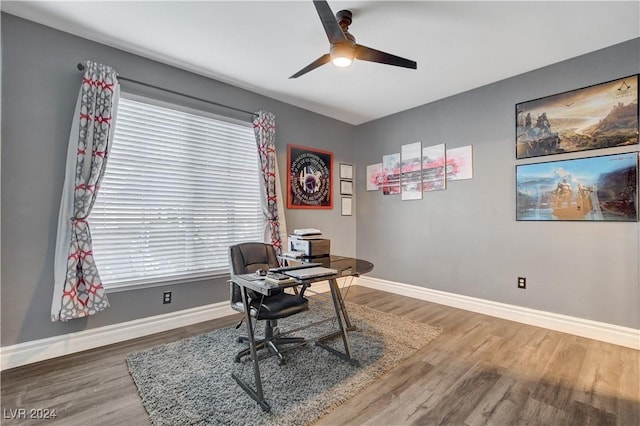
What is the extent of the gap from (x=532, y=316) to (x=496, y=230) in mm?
969

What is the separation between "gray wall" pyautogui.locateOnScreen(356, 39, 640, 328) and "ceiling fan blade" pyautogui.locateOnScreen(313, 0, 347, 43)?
2.40 m

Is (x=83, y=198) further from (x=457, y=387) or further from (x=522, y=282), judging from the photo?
(x=522, y=282)

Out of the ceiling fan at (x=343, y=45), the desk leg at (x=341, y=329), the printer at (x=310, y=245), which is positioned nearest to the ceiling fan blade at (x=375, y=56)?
the ceiling fan at (x=343, y=45)

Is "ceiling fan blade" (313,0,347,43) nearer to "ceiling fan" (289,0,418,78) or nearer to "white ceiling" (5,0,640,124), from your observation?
"ceiling fan" (289,0,418,78)

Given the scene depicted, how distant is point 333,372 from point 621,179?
3.04 metres

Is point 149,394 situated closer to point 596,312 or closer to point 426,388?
point 426,388

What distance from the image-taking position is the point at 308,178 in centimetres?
420

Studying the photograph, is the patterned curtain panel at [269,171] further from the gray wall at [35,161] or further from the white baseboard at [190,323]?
the gray wall at [35,161]

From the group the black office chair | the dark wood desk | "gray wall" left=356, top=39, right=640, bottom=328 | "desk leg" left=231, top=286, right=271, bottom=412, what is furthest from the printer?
"gray wall" left=356, top=39, right=640, bottom=328

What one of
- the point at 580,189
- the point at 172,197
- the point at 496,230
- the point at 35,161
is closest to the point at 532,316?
the point at 496,230

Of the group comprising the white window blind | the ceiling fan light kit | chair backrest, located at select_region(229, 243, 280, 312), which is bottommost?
chair backrest, located at select_region(229, 243, 280, 312)

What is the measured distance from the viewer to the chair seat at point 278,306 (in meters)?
2.09

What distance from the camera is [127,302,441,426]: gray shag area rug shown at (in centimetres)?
168

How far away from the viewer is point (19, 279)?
7.34ft
